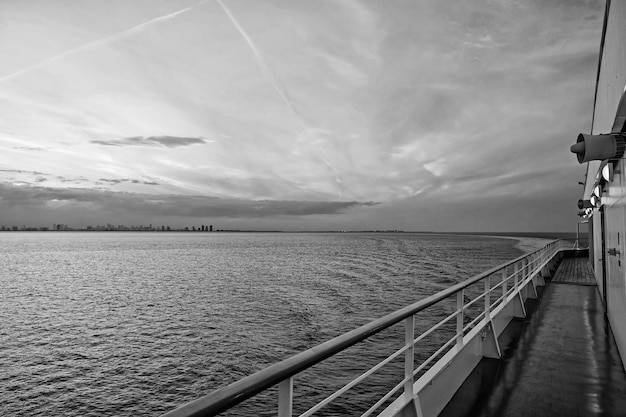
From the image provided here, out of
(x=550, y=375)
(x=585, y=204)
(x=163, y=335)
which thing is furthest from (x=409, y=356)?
(x=163, y=335)

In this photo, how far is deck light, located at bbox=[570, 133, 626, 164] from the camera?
3.87 m

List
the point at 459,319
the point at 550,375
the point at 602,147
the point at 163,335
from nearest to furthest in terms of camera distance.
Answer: the point at 602,147, the point at 459,319, the point at 550,375, the point at 163,335

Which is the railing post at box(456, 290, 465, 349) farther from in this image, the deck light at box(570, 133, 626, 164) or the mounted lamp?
the mounted lamp

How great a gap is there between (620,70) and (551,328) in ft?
14.8

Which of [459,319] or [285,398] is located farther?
[459,319]

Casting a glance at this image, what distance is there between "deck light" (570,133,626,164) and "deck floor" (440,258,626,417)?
2308 mm

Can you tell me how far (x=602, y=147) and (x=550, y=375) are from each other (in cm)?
253

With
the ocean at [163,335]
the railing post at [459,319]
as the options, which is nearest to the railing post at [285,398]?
the railing post at [459,319]

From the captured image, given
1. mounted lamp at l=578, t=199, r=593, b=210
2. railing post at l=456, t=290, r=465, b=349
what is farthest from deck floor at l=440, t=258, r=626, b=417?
mounted lamp at l=578, t=199, r=593, b=210

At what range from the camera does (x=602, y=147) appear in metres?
3.91

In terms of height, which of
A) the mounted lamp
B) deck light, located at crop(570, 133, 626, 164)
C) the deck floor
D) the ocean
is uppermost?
the mounted lamp

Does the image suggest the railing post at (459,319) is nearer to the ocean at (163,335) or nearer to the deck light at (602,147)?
the deck light at (602,147)

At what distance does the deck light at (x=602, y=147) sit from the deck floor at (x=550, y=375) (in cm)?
231

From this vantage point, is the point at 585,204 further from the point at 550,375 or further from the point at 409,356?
the point at 409,356
